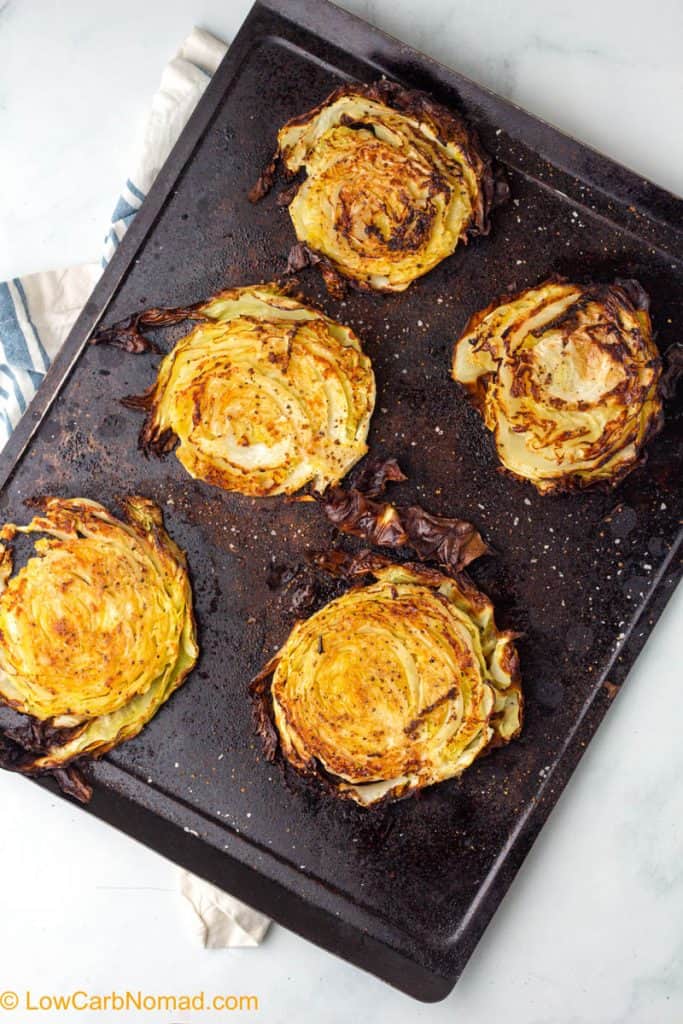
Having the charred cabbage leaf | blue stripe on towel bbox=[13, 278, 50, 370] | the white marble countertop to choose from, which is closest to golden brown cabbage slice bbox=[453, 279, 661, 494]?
the charred cabbage leaf

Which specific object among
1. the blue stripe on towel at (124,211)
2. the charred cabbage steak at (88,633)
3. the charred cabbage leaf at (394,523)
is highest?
the blue stripe on towel at (124,211)

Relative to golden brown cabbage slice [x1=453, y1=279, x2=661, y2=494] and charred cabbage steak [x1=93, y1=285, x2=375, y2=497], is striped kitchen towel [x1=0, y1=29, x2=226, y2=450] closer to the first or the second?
charred cabbage steak [x1=93, y1=285, x2=375, y2=497]

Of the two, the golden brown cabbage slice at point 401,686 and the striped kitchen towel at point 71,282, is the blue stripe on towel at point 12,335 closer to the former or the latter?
the striped kitchen towel at point 71,282

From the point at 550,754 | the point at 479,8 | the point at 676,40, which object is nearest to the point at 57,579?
the point at 550,754

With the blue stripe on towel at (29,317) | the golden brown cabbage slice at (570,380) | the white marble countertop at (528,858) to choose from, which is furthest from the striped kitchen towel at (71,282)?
the golden brown cabbage slice at (570,380)

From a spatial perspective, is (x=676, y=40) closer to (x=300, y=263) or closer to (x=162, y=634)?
(x=300, y=263)
